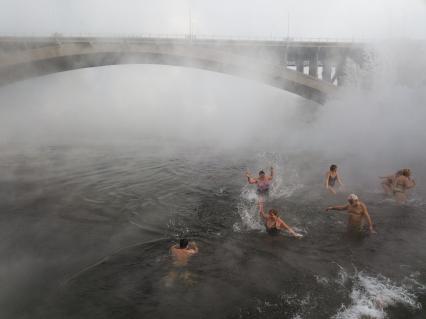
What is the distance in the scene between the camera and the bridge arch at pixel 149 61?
21969 millimetres

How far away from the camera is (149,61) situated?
82.9 feet

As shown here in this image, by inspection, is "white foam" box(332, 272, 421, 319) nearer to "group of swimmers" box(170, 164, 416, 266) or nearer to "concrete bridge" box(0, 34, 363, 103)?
"group of swimmers" box(170, 164, 416, 266)

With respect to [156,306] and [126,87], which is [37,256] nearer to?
[156,306]

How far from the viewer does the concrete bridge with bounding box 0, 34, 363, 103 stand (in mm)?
22016

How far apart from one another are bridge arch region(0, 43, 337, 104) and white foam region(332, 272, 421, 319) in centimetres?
1927

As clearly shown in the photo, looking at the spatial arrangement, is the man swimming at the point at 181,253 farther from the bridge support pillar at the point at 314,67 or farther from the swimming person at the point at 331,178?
the bridge support pillar at the point at 314,67

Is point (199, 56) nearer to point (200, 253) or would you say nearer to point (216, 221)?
point (216, 221)

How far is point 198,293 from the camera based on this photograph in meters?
5.91

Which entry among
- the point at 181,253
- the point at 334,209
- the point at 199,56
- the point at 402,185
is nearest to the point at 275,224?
the point at 334,209

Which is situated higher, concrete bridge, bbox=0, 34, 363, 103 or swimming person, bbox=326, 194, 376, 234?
concrete bridge, bbox=0, 34, 363, 103

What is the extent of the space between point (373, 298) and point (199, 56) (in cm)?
2020

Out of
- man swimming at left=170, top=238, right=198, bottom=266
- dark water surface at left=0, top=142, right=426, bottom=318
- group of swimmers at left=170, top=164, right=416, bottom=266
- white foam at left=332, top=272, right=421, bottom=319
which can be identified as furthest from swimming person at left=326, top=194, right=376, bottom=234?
man swimming at left=170, top=238, right=198, bottom=266

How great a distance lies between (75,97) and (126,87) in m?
5.87

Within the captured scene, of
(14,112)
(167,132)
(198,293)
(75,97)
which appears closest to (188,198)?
(198,293)
